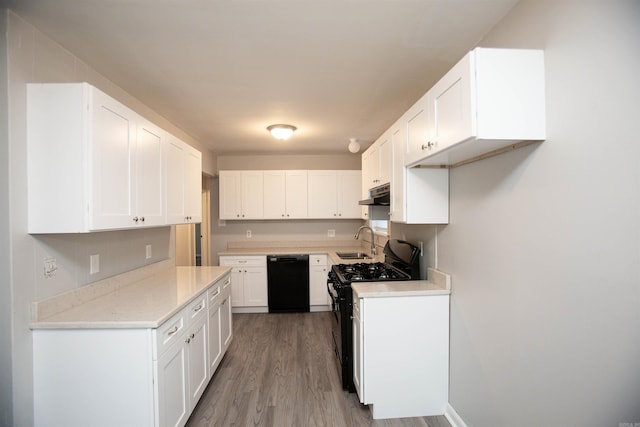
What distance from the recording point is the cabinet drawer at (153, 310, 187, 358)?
1.51 meters

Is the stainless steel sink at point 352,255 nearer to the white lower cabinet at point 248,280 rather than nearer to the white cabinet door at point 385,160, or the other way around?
the white lower cabinet at point 248,280

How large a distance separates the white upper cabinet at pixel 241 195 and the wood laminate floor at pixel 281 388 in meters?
1.74

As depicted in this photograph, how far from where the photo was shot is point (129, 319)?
5.00 ft

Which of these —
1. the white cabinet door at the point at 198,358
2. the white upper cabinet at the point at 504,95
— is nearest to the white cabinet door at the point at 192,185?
the white cabinet door at the point at 198,358

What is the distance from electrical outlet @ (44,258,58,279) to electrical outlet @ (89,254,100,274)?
27 centimetres

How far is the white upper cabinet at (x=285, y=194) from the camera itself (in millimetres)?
4449

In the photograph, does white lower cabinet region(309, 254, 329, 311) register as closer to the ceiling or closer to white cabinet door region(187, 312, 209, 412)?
white cabinet door region(187, 312, 209, 412)

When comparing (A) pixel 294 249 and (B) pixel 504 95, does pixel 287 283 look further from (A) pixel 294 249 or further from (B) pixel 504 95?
(B) pixel 504 95

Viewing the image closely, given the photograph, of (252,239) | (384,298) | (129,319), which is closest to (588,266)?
(384,298)

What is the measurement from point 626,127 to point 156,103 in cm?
303

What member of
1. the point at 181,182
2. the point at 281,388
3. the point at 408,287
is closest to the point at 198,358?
the point at 281,388

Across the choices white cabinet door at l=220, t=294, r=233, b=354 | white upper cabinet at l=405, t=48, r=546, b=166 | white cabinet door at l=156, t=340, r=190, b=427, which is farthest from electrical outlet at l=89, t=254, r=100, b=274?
white upper cabinet at l=405, t=48, r=546, b=166

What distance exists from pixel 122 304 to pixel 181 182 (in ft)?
3.98

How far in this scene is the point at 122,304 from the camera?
1798 millimetres
